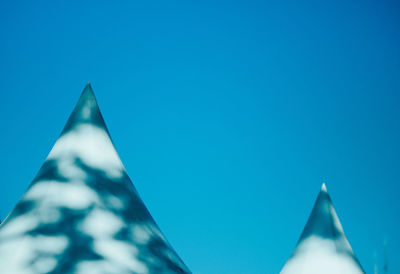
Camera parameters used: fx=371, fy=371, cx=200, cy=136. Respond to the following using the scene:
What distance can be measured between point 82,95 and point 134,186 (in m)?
0.65

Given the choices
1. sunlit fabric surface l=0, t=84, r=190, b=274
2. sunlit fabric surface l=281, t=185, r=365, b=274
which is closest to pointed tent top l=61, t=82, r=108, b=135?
sunlit fabric surface l=0, t=84, r=190, b=274

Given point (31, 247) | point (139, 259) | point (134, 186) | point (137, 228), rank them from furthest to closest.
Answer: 1. point (134, 186)
2. point (137, 228)
3. point (139, 259)
4. point (31, 247)

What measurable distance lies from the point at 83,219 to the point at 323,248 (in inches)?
76.2

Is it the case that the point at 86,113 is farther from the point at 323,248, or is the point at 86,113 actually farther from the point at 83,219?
the point at 323,248

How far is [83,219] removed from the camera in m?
1.78

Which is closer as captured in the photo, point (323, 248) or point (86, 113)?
point (86, 113)

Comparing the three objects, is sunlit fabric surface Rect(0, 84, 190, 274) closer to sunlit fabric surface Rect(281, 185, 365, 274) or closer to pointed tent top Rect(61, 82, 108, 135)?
pointed tent top Rect(61, 82, 108, 135)

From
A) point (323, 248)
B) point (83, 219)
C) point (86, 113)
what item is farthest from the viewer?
point (323, 248)

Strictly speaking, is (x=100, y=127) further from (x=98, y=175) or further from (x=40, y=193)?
(x=40, y=193)

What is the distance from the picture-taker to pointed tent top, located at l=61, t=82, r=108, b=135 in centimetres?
219

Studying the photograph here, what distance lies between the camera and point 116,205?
6.32ft

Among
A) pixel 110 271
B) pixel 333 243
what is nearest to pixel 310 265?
pixel 333 243

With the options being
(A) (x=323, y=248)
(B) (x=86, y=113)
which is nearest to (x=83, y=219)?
(B) (x=86, y=113)

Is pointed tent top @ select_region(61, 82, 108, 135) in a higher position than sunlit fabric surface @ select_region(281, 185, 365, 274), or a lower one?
higher
